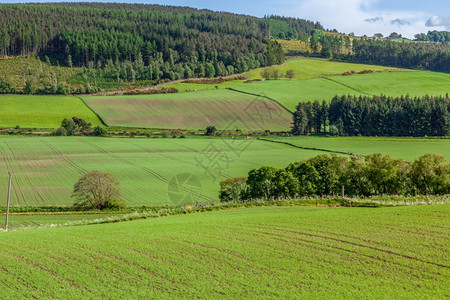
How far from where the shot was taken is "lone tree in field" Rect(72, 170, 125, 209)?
58781 millimetres

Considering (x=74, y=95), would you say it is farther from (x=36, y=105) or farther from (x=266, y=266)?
(x=266, y=266)

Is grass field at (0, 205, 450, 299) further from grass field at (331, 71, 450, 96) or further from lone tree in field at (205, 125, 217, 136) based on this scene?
grass field at (331, 71, 450, 96)

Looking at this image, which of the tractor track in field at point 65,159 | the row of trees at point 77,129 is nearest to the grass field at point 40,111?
the row of trees at point 77,129

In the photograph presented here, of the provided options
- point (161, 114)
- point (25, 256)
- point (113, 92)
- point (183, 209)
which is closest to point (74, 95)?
point (113, 92)

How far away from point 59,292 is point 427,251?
18.5 meters

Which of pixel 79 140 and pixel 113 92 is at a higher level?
pixel 113 92

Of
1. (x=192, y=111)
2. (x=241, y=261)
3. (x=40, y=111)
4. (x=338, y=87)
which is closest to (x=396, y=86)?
(x=338, y=87)

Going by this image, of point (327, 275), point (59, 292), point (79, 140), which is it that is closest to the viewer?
point (59, 292)

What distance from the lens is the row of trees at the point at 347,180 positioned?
5956 centimetres

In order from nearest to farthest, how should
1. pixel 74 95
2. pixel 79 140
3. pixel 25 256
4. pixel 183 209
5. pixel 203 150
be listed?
pixel 25 256 < pixel 183 209 < pixel 203 150 < pixel 79 140 < pixel 74 95

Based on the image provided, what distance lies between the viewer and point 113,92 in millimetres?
165250

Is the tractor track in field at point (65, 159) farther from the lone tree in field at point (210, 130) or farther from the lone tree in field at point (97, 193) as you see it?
the lone tree in field at point (210, 130)

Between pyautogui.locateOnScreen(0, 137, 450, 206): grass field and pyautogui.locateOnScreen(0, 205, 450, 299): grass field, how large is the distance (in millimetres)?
29603

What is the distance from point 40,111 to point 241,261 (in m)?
121
